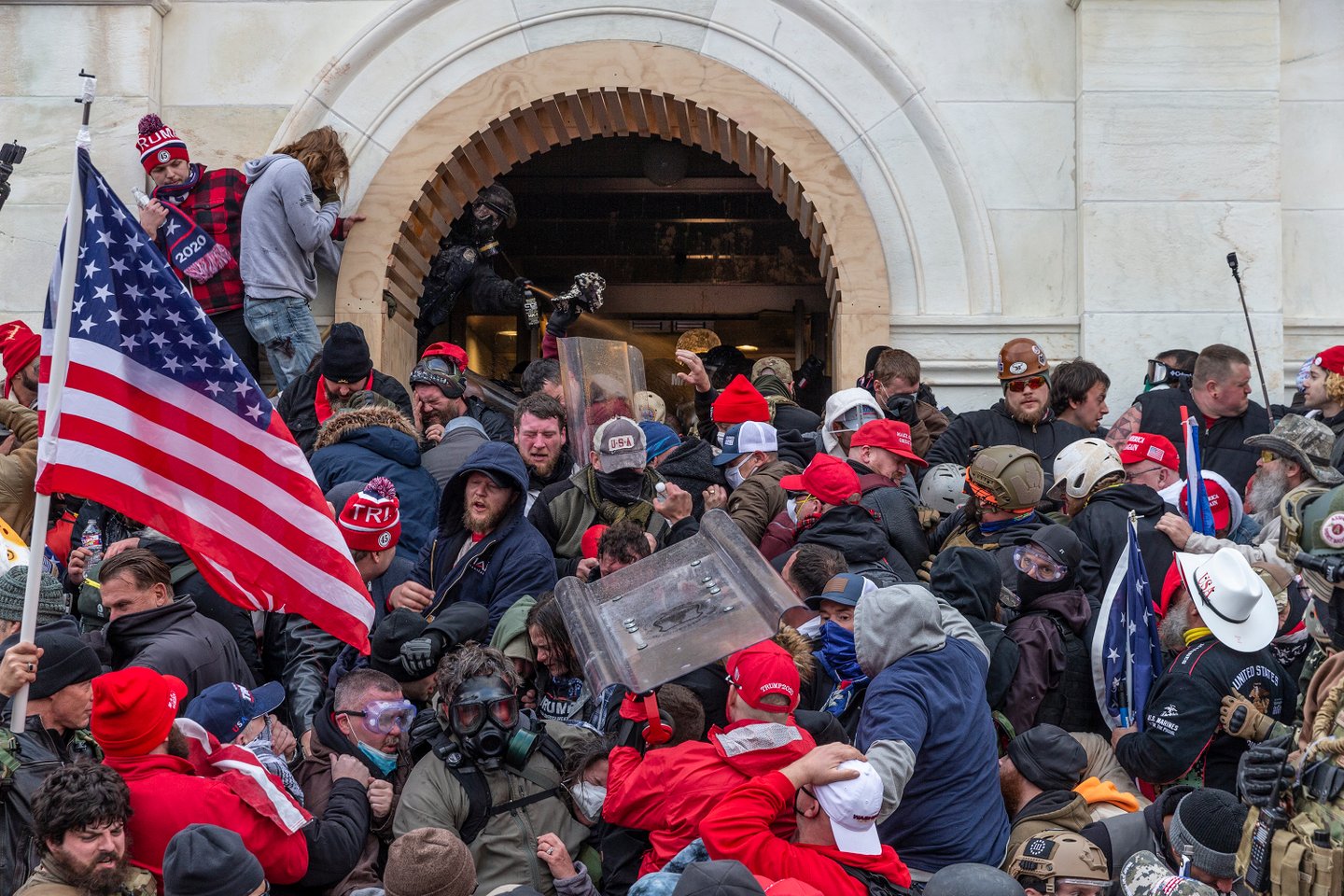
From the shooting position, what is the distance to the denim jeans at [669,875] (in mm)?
5137

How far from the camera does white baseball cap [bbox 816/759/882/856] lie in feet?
17.2

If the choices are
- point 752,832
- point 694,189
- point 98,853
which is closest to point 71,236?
point 98,853

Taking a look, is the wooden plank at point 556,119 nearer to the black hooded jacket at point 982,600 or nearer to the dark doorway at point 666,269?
the dark doorway at point 666,269

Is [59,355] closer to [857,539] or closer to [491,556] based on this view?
[491,556]

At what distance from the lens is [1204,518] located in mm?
7672

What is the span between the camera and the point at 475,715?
19.2 ft

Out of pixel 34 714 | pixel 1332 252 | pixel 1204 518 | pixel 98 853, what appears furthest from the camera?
pixel 1332 252

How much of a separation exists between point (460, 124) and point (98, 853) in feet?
23.3

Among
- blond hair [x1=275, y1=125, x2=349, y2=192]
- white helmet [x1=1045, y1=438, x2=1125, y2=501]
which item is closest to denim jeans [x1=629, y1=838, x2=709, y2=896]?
white helmet [x1=1045, y1=438, x2=1125, y2=501]

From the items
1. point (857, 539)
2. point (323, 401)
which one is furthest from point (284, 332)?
point (857, 539)

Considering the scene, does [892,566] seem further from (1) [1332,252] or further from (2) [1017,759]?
(1) [1332,252]

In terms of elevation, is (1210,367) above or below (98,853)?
above

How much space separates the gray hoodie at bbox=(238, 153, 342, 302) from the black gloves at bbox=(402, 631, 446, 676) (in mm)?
4673

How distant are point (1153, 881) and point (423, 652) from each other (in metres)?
2.93
